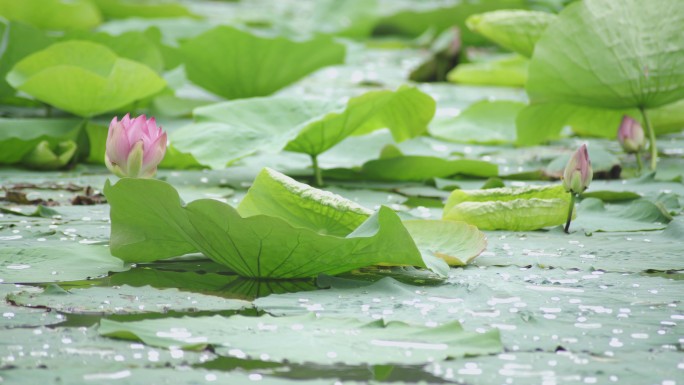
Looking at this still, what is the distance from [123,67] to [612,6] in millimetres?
1053

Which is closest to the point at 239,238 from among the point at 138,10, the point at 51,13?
the point at 51,13

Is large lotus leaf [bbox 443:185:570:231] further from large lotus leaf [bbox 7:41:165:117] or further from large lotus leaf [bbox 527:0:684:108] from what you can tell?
large lotus leaf [bbox 7:41:165:117]

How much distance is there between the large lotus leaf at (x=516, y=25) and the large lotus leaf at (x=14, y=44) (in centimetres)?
111

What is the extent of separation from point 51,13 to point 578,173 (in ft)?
10.9

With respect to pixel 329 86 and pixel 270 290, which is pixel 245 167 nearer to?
pixel 270 290

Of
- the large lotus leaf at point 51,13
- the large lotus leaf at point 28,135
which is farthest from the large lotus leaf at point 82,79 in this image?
the large lotus leaf at point 51,13

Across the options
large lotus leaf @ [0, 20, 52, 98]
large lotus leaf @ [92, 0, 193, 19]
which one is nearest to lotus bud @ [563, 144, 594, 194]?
large lotus leaf @ [0, 20, 52, 98]

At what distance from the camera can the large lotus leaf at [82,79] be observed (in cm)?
204

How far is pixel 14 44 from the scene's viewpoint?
7.73 ft

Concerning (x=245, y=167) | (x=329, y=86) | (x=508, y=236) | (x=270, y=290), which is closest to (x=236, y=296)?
(x=270, y=290)

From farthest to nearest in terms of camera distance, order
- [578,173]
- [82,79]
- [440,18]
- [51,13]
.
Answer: [440,18], [51,13], [82,79], [578,173]

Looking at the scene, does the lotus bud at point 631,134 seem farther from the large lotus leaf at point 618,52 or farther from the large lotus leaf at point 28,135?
the large lotus leaf at point 28,135

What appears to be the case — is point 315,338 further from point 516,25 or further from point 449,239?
point 516,25

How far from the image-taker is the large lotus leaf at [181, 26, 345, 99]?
8.34 feet
